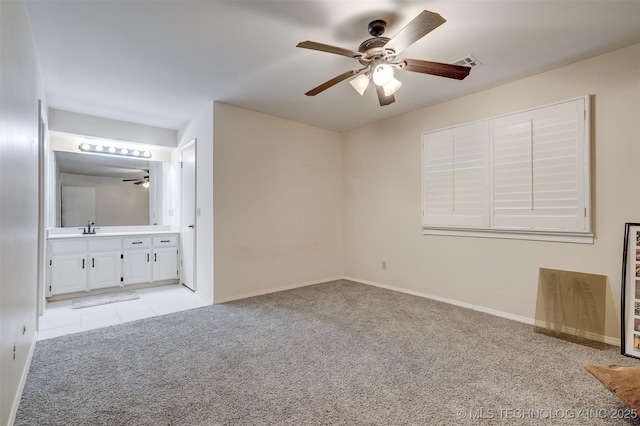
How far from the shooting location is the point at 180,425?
158 cm

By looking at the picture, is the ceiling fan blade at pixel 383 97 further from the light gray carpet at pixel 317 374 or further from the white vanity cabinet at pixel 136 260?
the white vanity cabinet at pixel 136 260

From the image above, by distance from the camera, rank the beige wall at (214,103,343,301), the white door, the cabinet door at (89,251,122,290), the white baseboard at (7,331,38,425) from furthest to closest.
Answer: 1. the white door
2. the cabinet door at (89,251,122,290)
3. the beige wall at (214,103,343,301)
4. the white baseboard at (7,331,38,425)

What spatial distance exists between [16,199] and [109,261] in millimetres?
2860

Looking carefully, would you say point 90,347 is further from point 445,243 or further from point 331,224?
point 445,243

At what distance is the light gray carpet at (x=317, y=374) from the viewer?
65.9 inches

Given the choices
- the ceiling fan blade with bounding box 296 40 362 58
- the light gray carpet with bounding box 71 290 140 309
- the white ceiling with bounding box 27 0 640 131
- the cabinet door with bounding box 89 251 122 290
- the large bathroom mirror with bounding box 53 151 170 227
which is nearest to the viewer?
the ceiling fan blade with bounding box 296 40 362 58

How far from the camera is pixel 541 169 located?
2.94 m

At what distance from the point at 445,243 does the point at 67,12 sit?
13.6 feet

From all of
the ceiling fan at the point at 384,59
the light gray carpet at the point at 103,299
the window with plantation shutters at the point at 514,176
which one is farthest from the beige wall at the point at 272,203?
the ceiling fan at the point at 384,59

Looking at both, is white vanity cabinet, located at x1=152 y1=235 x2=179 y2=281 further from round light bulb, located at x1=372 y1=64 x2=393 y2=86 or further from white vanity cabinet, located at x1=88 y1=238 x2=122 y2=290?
round light bulb, located at x1=372 y1=64 x2=393 y2=86

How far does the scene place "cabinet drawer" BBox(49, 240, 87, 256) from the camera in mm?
3854

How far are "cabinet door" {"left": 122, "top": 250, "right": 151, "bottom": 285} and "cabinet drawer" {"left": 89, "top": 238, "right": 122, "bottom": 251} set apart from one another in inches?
5.7

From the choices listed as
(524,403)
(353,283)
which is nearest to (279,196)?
(353,283)

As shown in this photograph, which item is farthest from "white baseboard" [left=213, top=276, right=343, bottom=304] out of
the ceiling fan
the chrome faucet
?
the ceiling fan
